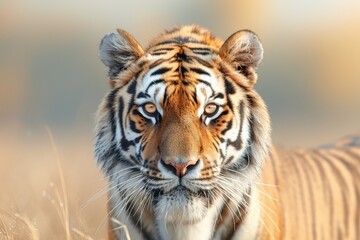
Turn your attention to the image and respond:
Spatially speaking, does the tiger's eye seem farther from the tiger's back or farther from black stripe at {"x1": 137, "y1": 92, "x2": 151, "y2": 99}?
the tiger's back

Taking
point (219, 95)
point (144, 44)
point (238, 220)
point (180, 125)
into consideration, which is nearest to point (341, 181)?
point (238, 220)

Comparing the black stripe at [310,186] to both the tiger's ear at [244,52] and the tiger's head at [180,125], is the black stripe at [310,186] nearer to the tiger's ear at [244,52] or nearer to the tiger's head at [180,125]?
the tiger's head at [180,125]

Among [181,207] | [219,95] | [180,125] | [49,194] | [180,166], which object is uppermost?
[219,95]

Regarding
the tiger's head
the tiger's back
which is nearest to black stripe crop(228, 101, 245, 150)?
the tiger's head

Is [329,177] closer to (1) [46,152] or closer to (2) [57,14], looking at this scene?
(1) [46,152]

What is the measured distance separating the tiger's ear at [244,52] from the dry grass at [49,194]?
0.84 meters

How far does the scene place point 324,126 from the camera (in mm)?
15266

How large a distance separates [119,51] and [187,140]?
2.46 ft

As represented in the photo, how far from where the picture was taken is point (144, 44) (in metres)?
14.9

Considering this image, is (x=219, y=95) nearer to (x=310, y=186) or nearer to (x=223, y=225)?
(x=223, y=225)

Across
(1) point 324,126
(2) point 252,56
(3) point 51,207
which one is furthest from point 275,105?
(2) point 252,56

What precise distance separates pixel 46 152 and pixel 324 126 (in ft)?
18.1

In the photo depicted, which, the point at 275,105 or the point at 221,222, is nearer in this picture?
the point at 221,222

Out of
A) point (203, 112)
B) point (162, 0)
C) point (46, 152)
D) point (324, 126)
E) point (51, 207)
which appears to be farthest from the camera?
point (162, 0)
